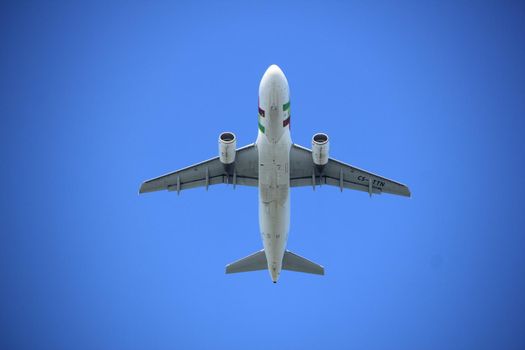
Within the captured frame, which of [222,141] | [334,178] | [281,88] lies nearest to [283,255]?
[334,178]

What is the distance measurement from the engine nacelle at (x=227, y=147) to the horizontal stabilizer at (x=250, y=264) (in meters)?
8.09

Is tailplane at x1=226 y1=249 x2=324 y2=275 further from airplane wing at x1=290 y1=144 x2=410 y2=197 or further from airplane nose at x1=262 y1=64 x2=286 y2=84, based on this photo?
airplane nose at x1=262 y1=64 x2=286 y2=84

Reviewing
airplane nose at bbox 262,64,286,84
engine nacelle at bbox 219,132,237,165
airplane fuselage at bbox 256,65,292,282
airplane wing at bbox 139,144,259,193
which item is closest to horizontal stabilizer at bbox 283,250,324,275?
airplane fuselage at bbox 256,65,292,282

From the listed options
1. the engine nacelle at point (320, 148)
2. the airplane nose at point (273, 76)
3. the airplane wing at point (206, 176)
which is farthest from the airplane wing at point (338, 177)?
the airplane nose at point (273, 76)

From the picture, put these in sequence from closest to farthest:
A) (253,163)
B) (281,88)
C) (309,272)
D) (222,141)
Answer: (281,88), (222,141), (253,163), (309,272)

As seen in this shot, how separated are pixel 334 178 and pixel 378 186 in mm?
2762

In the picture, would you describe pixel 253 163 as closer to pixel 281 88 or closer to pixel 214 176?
pixel 214 176

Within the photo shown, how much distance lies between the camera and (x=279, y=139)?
3981 centimetres

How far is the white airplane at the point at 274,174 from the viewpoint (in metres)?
39.3

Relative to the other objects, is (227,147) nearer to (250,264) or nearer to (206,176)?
(206,176)

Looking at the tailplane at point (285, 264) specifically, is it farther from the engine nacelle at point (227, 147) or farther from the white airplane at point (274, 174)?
the engine nacelle at point (227, 147)

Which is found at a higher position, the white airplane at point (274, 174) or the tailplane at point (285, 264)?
the white airplane at point (274, 174)

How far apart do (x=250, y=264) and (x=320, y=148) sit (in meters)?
10.5

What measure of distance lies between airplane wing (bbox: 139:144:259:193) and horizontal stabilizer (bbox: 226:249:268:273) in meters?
5.24
